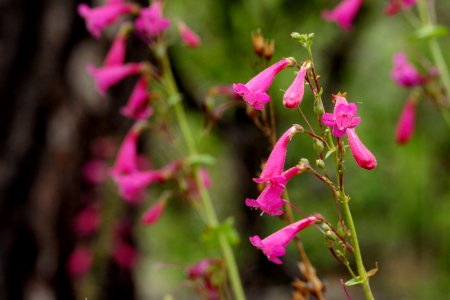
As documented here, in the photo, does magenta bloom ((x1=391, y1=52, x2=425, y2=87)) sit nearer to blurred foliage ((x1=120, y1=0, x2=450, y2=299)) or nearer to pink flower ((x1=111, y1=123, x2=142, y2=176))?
pink flower ((x1=111, y1=123, x2=142, y2=176))

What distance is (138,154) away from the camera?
523cm

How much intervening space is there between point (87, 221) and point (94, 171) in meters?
→ 0.42

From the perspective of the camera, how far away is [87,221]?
5.26m

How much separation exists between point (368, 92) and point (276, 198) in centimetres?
590

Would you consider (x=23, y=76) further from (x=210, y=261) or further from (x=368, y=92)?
(x=368, y=92)

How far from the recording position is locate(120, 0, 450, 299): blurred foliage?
5.47 metres

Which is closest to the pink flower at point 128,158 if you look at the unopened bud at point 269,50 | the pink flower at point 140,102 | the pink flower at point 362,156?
the pink flower at point 140,102

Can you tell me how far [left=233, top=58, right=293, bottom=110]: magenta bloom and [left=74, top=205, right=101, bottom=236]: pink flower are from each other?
147 inches

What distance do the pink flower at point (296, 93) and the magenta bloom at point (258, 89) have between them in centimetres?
7

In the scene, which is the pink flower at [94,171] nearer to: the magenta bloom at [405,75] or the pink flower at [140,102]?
the pink flower at [140,102]

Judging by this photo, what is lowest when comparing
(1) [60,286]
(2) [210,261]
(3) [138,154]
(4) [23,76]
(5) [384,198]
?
(1) [60,286]

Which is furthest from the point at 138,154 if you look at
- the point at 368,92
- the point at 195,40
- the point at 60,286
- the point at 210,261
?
the point at 368,92

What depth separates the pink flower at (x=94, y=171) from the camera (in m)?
5.30

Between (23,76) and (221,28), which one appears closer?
(23,76)
